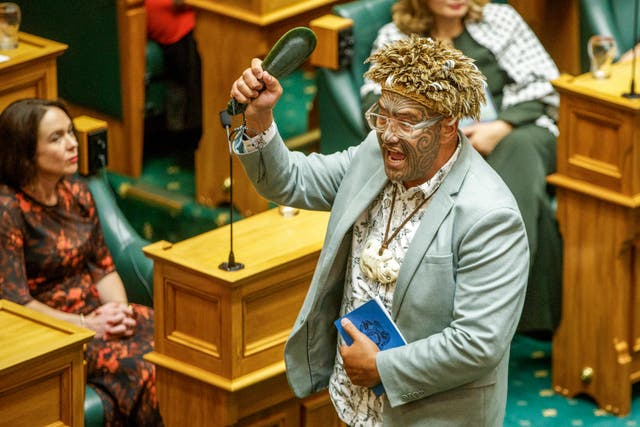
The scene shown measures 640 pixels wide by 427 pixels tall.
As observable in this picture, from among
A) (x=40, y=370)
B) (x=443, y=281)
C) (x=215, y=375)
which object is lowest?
(x=215, y=375)

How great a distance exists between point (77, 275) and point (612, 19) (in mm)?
2363

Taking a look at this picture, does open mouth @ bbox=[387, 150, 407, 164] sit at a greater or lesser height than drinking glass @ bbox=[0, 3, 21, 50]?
greater

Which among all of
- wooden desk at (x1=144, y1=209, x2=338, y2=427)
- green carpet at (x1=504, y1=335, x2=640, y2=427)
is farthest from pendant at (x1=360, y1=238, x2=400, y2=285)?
green carpet at (x1=504, y1=335, x2=640, y2=427)

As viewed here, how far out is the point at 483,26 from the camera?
17.0 feet

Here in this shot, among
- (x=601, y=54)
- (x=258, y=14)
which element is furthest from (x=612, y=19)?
(x=258, y=14)

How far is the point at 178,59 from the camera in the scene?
609 cm

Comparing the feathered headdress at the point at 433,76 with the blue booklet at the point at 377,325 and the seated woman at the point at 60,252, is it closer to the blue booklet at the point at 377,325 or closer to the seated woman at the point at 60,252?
the blue booklet at the point at 377,325

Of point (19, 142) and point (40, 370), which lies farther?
point (19, 142)

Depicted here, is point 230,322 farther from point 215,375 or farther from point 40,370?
point 40,370

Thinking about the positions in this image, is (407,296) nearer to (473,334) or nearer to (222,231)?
(473,334)

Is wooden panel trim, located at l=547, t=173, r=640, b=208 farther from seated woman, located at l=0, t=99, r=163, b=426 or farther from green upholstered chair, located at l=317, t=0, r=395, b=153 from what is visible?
seated woman, located at l=0, t=99, r=163, b=426

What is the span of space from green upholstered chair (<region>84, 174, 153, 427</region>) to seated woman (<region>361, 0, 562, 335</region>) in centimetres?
102

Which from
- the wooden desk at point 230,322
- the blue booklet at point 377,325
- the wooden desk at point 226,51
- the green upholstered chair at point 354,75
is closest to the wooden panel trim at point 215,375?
the wooden desk at point 230,322

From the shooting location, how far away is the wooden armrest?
5.16m
